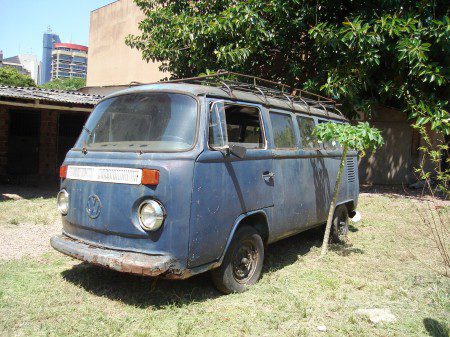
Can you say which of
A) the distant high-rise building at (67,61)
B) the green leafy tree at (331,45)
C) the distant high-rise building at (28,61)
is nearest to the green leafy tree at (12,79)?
the green leafy tree at (331,45)

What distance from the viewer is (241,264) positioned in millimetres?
4227

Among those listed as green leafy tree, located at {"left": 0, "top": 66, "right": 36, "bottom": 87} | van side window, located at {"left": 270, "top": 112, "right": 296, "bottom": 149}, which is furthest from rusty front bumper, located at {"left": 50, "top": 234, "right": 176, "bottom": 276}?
green leafy tree, located at {"left": 0, "top": 66, "right": 36, "bottom": 87}

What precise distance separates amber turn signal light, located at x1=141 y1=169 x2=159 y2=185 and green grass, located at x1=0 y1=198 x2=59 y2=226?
4.53 meters

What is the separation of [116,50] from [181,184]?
26968 millimetres

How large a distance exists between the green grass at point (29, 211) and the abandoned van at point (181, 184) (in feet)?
11.8

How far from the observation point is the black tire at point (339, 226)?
6.31m

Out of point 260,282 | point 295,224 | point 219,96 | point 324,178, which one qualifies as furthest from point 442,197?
point 219,96

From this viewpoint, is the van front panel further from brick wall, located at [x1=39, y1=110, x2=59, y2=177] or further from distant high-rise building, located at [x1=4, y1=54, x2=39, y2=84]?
distant high-rise building, located at [x1=4, y1=54, x2=39, y2=84]

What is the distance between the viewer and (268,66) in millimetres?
11875

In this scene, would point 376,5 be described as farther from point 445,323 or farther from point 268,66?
point 445,323

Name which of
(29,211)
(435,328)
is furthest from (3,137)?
(435,328)

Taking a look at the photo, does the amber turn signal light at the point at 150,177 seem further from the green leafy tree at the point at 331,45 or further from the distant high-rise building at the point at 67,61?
the distant high-rise building at the point at 67,61

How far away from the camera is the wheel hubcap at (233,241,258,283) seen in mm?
4151

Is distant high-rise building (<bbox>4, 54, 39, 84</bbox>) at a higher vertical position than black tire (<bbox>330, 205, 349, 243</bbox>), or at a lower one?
higher
